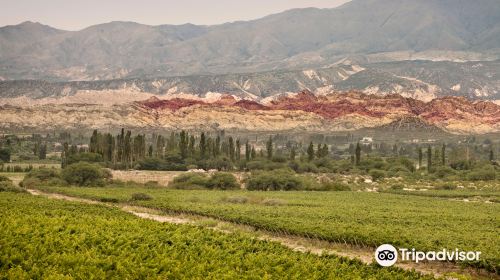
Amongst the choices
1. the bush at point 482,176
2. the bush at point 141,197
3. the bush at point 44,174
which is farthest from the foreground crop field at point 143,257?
the bush at point 482,176

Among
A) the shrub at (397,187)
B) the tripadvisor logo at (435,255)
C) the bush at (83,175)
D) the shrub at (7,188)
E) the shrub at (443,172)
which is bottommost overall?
the shrub at (443,172)

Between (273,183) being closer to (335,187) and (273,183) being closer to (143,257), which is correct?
(335,187)

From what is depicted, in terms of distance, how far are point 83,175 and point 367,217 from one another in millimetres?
51144

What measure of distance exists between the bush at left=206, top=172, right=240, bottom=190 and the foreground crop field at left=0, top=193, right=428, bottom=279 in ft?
182

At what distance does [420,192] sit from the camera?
83438 mm

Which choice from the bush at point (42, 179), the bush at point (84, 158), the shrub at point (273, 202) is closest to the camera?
the shrub at point (273, 202)

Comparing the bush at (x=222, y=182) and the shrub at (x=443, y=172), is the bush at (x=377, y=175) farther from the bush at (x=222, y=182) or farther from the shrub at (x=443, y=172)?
the bush at (x=222, y=182)

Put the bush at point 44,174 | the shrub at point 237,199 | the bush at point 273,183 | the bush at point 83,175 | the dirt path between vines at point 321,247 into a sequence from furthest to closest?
the bush at point 273,183, the bush at point 83,175, the bush at point 44,174, the shrub at point 237,199, the dirt path between vines at point 321,247

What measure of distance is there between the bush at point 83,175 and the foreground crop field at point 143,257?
2219 inches

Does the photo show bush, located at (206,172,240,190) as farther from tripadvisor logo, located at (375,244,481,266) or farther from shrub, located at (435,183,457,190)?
tripadvisor logo, located at (375,244,481,266)

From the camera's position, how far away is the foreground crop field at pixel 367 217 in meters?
36.1

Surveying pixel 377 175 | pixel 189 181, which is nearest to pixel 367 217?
pixel 189 181

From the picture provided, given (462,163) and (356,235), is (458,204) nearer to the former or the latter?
(356,235)

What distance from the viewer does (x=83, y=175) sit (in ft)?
291
